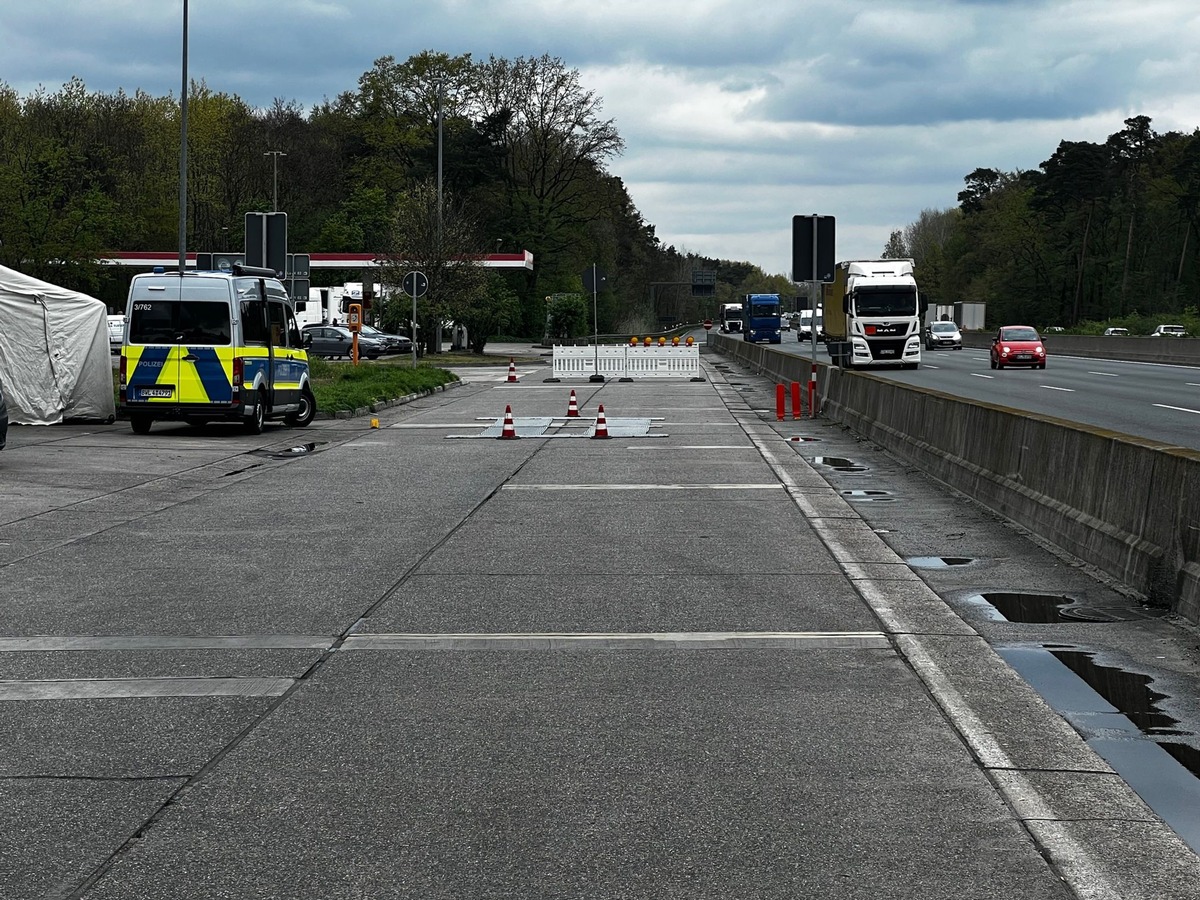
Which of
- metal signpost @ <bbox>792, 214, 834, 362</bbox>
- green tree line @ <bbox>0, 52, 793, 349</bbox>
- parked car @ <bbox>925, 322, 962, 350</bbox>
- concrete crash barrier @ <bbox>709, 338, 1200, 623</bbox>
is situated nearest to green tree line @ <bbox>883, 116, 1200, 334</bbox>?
parked car @ <bbox>925, 322, 962, 350</bbox>

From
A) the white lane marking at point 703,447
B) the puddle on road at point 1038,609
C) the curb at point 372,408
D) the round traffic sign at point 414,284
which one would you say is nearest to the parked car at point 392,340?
the round traffic sign at point 414,284

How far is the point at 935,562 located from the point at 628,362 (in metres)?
36.7

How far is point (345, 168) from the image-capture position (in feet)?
372

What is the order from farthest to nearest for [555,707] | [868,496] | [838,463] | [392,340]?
[392,340] < [838,463] < [868,496] < [555,707]

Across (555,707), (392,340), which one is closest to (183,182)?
(555,707)

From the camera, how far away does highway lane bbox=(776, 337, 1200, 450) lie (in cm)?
2441

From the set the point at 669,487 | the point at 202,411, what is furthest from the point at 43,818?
the point at 202,411

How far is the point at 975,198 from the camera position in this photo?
16738 centimetres

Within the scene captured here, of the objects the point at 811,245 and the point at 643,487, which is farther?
the point at 811,245

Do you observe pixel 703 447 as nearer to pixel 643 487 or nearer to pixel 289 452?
pixel 643 487

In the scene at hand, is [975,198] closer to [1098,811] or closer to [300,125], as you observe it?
[300,125]

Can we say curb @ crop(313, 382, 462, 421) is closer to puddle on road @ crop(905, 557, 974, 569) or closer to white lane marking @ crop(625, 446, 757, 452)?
white lane marking @ crop(625, 446, 757, 452)

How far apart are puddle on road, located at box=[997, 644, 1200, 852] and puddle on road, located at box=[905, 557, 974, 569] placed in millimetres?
2817

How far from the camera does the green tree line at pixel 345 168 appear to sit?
295 feet
